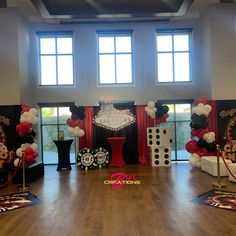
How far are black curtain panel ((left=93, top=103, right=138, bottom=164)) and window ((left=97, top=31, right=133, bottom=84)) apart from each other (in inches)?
61.9

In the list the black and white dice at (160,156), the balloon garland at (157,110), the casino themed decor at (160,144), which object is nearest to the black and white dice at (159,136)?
the casino themed decor at (160,144)

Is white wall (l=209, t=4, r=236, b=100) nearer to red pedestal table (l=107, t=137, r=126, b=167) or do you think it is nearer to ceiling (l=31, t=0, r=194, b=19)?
ceiling (l=31, t=0, r=194, b=19)

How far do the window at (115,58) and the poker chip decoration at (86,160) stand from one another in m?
3.28

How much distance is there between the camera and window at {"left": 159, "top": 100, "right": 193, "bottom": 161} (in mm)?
12164

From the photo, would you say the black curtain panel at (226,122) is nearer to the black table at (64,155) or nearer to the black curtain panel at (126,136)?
the black curtain panel at (126,136)

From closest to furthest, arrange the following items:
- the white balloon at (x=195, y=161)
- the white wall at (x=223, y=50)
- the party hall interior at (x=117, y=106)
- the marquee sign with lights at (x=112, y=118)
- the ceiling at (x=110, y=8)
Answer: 1. the party hall interior at (x=117, y=106)
2. the ceiling at (x=110, y=8)
3. the white balloon at (x=195, y=161)
4. the white wall at (x=223, y=50)
5. the marquee sign with lights at (x=112, y=118)

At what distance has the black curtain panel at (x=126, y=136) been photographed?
36.0 ft

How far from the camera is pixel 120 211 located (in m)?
5.17

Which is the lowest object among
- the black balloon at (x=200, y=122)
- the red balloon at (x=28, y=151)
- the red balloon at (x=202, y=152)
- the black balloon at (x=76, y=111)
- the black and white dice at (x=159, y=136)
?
the red balloon at (x=202, y=152)

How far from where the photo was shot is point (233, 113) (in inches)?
410

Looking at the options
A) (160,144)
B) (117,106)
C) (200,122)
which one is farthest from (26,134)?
(200,122)

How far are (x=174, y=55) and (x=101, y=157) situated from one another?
16.7ft

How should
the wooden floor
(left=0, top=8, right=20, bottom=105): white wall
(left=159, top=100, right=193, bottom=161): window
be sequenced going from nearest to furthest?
the wooden floor, (left=0, top=8, right=20, bottom=105): white wall, (left=159, top=100, right=193, bottom=161): window

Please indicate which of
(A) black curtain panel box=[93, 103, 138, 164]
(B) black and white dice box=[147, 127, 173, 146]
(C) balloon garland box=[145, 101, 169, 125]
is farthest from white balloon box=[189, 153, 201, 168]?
(A) black curtain panel box=[93, 103, 138, 164]
